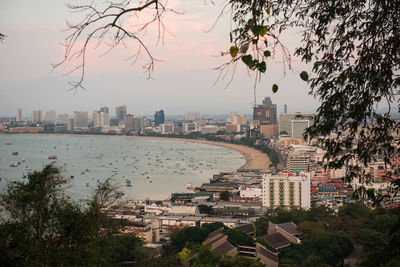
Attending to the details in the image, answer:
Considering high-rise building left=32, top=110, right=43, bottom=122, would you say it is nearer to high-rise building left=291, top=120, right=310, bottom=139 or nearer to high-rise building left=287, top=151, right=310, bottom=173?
high-rise building left=291, top=120, right=310, bottom=139

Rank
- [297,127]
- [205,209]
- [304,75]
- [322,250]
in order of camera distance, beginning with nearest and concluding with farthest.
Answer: [304,75] < [322,250] < [205,209] < [297,127]

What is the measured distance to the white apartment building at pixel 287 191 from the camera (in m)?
8.99

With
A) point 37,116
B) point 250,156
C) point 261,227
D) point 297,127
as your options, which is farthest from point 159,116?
point 261,227

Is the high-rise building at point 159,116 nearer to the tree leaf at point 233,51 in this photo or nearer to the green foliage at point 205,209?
the green foliage at point 205,209

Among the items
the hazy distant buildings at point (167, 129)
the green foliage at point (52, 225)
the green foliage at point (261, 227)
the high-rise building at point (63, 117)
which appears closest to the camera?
the green foliage at point (52, 225)

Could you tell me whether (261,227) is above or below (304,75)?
below

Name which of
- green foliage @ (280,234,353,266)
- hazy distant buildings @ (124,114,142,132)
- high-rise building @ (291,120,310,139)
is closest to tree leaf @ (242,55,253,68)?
green foliage @ (280,234,353,266)

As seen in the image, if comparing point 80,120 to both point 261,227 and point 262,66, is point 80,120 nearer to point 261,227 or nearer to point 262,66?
point 261,227

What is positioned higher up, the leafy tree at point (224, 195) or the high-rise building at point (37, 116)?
the high-rise building at point (37, 116)

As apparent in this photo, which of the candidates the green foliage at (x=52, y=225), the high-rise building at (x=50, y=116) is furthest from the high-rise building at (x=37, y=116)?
the green foliage at (x=52, y=225)

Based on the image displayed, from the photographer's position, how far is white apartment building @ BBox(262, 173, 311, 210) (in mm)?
8992

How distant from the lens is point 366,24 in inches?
49.0

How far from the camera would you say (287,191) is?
30.1 ft

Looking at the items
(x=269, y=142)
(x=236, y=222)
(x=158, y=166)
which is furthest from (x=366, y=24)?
(x=269, y=142)
